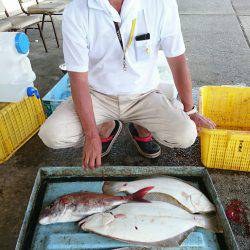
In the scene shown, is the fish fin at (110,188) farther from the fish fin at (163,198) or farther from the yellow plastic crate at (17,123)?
the yellow plastic crate at (17,123)

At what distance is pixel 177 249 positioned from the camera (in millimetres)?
1630

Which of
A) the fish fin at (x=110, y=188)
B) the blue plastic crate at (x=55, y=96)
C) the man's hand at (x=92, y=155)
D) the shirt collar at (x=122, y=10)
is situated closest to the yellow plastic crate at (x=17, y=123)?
the blue plastic crate at (x=55, y=96)

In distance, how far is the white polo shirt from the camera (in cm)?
202

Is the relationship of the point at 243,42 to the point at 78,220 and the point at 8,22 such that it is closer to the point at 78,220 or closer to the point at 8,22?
the point at 8,22

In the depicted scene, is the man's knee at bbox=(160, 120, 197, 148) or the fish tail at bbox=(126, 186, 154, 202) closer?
the fish tail at bbox=(126, 186, 154, 202)

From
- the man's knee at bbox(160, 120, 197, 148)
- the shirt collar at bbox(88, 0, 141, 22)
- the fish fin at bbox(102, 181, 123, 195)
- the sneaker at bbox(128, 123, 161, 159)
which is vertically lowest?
the sneaker at bbox(128, 123, 161, 159)

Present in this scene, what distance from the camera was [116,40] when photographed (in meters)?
2.10

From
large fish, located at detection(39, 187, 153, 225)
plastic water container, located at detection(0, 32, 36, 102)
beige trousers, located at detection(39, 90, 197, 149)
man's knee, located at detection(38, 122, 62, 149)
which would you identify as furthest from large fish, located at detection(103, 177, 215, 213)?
plastic water container, located at detection(0, 32, 36, 102)

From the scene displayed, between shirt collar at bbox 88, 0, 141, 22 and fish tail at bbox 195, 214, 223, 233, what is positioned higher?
shirt collar at bbox 88, 0, 141, 22

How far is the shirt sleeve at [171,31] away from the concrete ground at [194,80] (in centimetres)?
88

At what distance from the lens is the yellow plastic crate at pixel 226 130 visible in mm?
2223

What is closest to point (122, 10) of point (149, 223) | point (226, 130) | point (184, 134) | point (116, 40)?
point (116, 40)

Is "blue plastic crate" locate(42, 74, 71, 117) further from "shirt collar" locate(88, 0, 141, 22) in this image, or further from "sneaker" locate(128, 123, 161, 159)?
"shirt collar" locate(88, 0, 141, 22)

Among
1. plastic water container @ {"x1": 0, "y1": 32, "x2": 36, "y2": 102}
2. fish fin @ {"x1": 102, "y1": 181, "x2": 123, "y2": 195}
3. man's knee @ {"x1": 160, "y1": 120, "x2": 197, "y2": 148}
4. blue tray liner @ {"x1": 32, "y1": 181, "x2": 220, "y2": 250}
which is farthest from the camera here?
plastic water container @ {"x1": 0, "y1": 32, "x2": 36, "y2": 102}
